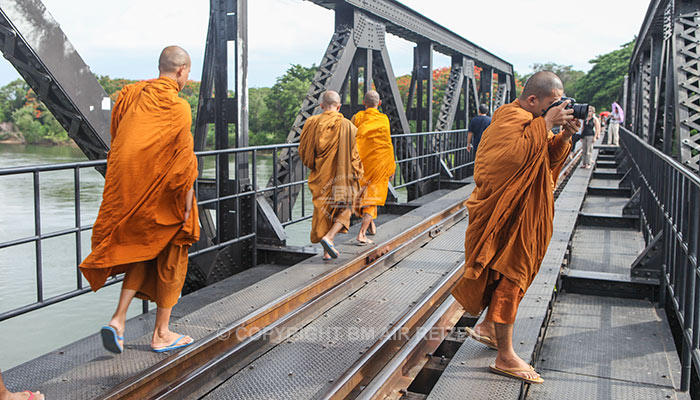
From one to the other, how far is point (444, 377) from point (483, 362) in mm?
326

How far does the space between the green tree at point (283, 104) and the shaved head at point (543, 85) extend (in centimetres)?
3718

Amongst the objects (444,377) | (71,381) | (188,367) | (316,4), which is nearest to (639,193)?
(316,4)

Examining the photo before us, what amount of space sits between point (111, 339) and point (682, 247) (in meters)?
3.54

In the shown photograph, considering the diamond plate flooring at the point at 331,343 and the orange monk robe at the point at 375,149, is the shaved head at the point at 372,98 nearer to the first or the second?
the orange monk robe at the point at 375,149

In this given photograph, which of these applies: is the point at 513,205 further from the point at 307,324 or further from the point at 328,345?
the point at 307,324

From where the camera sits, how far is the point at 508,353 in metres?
3.35

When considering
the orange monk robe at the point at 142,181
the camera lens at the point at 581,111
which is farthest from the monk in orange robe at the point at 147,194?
the camera lens at the point at 581,111

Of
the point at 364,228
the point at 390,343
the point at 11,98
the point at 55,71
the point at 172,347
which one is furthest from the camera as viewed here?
the point at 11,98

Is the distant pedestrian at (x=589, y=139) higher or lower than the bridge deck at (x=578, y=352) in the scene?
higher

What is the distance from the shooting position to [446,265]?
6008 millimetres

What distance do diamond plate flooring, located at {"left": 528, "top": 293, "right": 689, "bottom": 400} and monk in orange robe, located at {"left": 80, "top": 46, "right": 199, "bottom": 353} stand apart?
2234 mm

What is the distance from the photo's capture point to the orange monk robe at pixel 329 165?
5.75 metres

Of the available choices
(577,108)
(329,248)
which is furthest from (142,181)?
(329,248)

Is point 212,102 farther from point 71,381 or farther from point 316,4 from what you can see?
point 71,381
